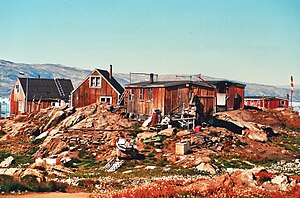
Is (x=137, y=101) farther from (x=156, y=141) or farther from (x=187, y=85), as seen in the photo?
(x=156, y=141)

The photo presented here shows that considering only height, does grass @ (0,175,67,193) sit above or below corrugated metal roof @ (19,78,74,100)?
below

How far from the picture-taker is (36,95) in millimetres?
73750

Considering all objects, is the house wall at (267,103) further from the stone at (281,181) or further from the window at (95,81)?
the stone at (281,181)

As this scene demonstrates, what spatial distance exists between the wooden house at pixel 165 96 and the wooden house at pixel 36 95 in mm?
22332

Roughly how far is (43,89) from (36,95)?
110 inches

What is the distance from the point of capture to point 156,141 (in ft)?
136

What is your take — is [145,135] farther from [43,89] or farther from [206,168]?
[43,89]

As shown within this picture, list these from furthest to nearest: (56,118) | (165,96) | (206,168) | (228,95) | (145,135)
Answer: (228,95), (56,118), (165,96), (145,135), (206,168)

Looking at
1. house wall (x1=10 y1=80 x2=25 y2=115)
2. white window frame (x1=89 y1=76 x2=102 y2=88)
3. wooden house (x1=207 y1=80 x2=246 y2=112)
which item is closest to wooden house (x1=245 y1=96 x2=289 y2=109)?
wooden house (x1=207 y1=80 x2=246 y2=112)

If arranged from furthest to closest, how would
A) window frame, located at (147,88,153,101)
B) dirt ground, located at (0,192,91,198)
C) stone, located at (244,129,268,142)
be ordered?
1. window frame, located at (147,88,153,101)
2. stone, located at (244,129,268,142)
3. dirt ground, located at (0,192,91,198)

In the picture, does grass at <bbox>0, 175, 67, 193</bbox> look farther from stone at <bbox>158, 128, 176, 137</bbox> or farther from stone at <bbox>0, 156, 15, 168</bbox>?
stone at <bbox>158, 128, 176, 137</bbox>

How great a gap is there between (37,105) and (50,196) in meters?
54.4

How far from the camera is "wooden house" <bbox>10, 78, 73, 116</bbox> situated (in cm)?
7294

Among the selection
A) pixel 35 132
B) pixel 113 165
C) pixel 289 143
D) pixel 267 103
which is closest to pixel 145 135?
pixel 113 165
